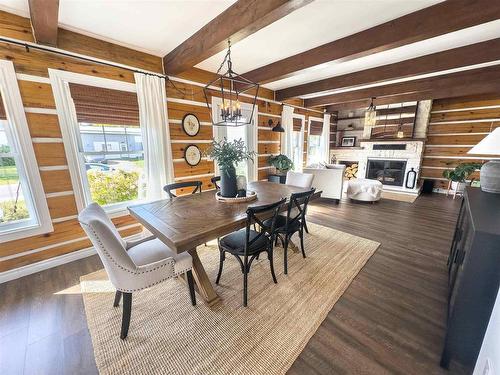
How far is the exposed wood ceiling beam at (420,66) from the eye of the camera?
2.58 metres

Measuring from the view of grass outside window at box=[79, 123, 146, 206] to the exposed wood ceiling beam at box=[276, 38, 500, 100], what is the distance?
3.55 meters

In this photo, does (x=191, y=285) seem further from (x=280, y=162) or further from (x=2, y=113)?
(x=280, y=162)

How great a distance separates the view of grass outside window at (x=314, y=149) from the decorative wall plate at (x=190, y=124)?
13.3 ft

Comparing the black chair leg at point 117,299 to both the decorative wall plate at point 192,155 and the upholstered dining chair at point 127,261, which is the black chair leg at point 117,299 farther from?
the decorative wall plate at point 192,155

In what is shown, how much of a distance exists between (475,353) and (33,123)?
13.5 ft

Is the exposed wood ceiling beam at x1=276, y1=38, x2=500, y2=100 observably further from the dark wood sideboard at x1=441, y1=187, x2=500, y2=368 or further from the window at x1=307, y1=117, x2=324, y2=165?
the dark wood sideboard at x1=441, y1=187, x2=500, y2=368

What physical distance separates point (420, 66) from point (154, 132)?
4021 millimetres

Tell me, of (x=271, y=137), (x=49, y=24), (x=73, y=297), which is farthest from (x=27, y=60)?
(x=271, y=137)

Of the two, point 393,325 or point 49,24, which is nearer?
point 393,325

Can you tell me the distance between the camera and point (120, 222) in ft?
9.36

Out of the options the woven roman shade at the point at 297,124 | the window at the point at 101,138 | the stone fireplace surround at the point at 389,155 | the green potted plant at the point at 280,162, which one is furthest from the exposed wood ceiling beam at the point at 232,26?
the stone fireplace surround at the point at 389,155

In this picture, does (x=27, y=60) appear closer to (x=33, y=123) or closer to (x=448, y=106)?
(x=33, y=123)

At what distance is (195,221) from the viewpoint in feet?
5.43

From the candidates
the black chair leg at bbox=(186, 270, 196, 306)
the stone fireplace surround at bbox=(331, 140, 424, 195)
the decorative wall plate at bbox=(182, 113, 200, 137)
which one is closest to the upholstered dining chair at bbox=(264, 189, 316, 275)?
the black chair leg at bbox=(186, 270, 196, 306)
